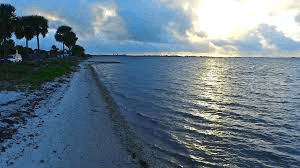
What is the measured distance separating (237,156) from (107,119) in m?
11.4

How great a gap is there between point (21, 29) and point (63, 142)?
7762cm

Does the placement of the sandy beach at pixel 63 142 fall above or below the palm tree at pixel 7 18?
below

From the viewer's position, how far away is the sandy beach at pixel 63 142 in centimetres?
1404

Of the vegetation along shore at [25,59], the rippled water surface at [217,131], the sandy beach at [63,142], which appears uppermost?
the vegetation along shore at [25,59]

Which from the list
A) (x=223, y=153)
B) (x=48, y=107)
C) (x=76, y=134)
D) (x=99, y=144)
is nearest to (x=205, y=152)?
(x=223, y=153)

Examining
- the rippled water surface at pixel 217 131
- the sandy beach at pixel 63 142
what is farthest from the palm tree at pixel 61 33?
the sandy beach at pixel 63 142

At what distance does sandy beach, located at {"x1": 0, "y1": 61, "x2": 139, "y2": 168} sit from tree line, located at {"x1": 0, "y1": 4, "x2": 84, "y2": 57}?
50.0 meters

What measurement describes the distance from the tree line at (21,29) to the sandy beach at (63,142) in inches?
1968

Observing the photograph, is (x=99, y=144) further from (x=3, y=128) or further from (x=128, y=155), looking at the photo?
(x=3, y=128)

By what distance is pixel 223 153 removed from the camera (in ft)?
58.9

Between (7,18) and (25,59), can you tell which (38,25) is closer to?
(25,59)

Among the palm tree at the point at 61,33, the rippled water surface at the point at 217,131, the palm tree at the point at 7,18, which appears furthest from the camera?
the palm tree at the point at 61,33

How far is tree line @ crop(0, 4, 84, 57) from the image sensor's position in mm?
67688

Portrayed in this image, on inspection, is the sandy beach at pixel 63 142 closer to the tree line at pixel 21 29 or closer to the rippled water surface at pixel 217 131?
the rippled water surface at pixel 217 131
